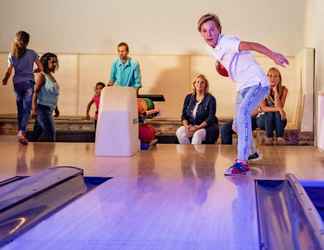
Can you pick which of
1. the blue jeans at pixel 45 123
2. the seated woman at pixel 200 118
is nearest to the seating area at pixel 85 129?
the blue jeans at pixel 45 123

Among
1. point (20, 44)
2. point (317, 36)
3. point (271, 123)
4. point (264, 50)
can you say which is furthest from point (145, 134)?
point (317, 36)

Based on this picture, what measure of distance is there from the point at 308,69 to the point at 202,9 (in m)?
2.05

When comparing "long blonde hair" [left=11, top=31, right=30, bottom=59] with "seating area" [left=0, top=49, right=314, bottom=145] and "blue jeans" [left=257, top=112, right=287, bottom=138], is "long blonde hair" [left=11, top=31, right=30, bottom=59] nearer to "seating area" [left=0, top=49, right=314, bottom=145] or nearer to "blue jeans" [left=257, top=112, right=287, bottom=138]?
"seating area" [left=0, top=49, right=314, bottom=145]

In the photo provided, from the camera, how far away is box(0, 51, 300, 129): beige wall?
7.37 metres

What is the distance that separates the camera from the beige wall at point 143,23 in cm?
721

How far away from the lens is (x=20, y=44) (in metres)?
5.21

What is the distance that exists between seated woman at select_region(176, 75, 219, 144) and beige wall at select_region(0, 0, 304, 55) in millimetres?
1977

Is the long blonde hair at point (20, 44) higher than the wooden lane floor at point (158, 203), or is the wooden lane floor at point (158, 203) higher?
the long blonde hair at point (20, 44)

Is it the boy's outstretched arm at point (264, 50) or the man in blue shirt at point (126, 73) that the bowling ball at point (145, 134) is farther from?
the boy's outstretched arm at point (264, 50)

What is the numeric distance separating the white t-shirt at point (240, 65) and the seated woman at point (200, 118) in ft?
6.55

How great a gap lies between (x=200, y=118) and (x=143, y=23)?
263 centimetres

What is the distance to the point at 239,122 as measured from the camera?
11.1 feet

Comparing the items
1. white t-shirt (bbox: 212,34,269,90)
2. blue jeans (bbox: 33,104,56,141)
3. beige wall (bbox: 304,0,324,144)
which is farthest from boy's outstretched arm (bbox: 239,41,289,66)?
blue jeans (bbox: 33,104,56,141)

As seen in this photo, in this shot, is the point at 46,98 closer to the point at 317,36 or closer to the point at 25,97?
the point at 25,97
